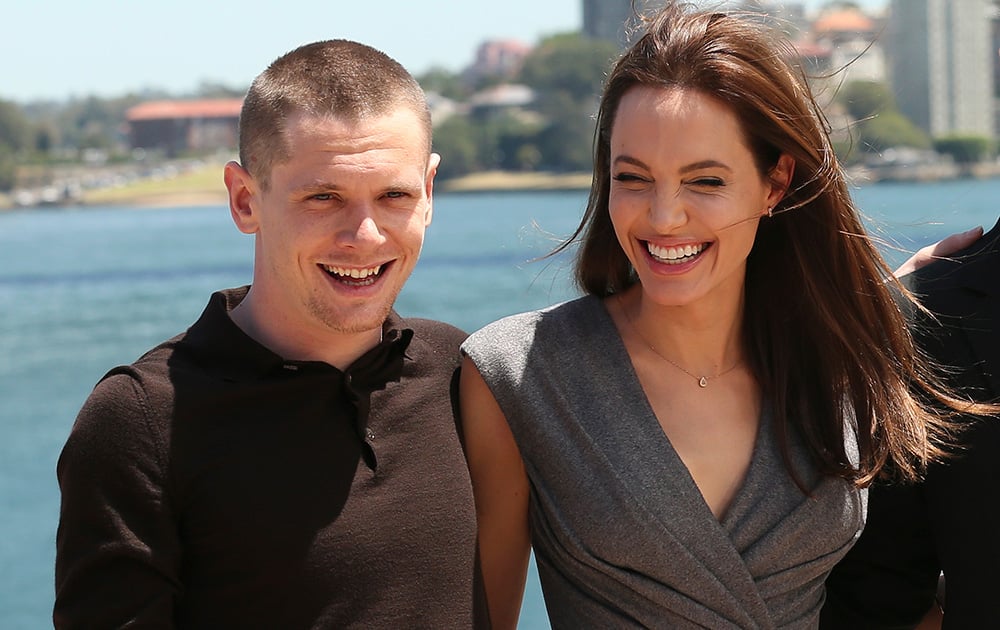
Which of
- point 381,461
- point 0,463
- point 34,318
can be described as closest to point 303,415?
point 381,461

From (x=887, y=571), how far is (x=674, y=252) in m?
0.69

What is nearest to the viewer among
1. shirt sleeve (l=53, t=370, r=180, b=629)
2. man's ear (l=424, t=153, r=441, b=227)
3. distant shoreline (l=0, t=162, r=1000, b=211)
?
shirt sleeve (l=53, t=370, r=180, b=629)

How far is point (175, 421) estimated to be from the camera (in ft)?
5.81

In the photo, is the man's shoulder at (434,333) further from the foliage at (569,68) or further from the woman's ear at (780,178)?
the foliage at (569,68)

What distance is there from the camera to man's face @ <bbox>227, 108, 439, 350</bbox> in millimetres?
1884

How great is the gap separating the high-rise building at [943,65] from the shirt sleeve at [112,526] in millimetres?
53236

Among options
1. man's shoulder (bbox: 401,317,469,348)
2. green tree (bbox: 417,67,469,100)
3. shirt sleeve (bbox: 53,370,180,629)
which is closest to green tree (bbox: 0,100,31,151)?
green tree (bbox: 417,67,469,100)

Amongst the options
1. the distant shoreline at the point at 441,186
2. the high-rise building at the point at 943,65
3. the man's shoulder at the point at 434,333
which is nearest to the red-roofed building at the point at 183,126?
the distant shoreline at the point at 441,186

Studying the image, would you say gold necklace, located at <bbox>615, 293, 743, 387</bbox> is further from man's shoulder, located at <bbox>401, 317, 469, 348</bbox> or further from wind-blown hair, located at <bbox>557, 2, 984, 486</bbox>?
man's shoulder, located at <bbox>401, 317, 469, 348</bbox>

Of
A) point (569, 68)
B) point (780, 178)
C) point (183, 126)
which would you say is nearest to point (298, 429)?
point (780, 178)

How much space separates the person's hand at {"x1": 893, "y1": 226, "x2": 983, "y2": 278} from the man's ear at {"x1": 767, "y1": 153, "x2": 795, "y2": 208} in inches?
10.4

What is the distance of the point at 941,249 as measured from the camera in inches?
90.2

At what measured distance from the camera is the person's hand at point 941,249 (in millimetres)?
2240

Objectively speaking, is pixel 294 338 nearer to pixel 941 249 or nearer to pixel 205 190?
pixel 941 249
